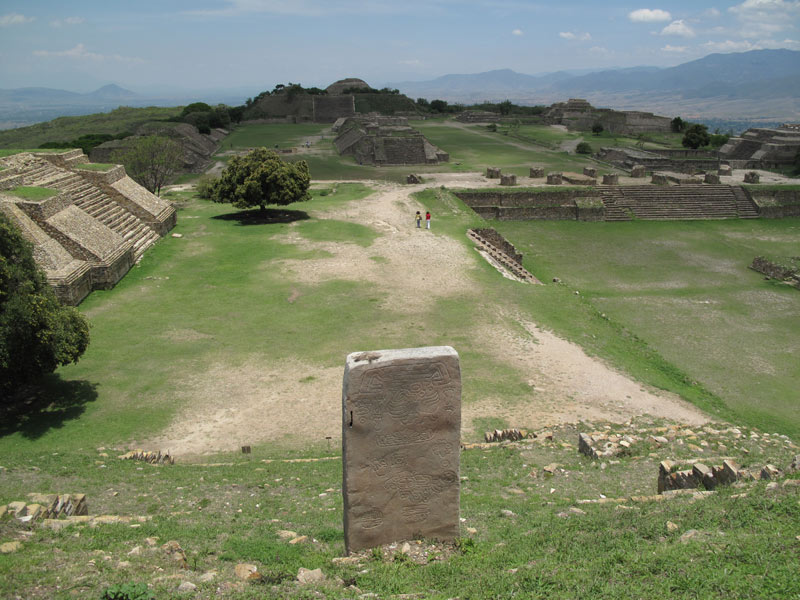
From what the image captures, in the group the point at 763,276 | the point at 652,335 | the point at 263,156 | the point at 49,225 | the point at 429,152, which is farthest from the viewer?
the point at 429,152

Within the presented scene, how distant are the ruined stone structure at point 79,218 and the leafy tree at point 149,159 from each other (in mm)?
3653

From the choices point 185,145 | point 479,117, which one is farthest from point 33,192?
point 479,117

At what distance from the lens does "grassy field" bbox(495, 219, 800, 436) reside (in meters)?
12.5

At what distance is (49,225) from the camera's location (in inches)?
659

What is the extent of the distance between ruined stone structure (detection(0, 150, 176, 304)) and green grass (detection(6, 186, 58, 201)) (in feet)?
0.36

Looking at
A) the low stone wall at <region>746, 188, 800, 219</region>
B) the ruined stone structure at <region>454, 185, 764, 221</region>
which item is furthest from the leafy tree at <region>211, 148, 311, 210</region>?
the low stone wall at <region>746, 188, 800, 219</region>

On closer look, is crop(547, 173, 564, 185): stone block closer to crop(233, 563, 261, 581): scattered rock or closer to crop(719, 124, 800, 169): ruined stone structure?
crop(719, 124, 800, 169): ruined stone structure

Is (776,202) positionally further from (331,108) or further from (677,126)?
(331,108)

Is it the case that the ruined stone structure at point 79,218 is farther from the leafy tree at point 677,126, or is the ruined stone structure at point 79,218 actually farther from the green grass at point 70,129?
the leafy tree at point 677,126

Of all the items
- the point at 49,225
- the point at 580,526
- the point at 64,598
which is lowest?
the point at 580,526

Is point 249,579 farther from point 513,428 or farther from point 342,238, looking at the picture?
point 342,238

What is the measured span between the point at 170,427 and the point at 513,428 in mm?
5774

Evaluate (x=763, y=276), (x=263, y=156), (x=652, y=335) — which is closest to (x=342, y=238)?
(x=263, y=156)

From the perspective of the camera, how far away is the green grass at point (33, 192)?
1739 centimetres
